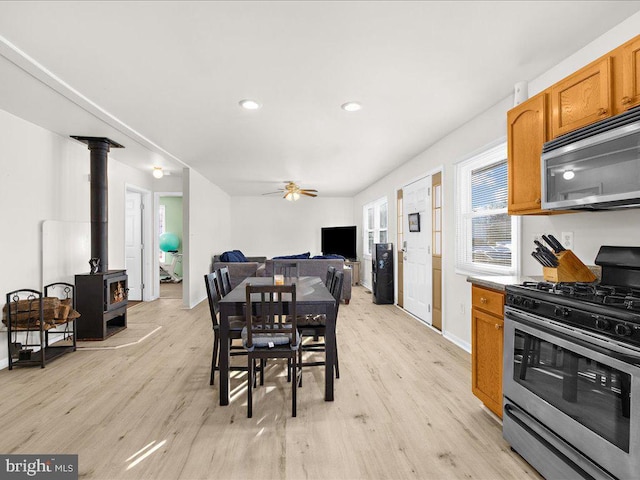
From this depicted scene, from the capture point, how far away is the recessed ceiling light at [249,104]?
3156 millimetres

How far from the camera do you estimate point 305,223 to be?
10.2 m

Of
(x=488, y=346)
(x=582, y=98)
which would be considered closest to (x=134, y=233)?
(x=488, y=346)

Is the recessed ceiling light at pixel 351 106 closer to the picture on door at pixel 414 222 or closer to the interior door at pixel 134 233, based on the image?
the picture on door at pixel 414 222

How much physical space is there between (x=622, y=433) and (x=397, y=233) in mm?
4928

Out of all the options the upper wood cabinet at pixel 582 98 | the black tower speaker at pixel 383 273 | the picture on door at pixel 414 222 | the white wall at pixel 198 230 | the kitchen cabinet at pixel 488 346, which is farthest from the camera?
the black tower speaker at pixel 383 273

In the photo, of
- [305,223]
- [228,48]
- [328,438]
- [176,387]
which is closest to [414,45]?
[228,48]

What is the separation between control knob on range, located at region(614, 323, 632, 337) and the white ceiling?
5.48 ft

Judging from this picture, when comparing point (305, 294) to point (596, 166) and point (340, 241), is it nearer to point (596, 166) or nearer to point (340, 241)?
point (596, 166)

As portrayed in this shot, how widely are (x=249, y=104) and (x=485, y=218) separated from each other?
2.62m

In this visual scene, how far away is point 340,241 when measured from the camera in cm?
891

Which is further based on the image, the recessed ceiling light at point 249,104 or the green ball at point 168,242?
the green ball at point 168,242

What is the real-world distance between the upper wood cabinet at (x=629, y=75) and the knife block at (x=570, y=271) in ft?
2.82

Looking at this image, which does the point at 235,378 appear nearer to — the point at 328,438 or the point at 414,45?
the point at 328,438

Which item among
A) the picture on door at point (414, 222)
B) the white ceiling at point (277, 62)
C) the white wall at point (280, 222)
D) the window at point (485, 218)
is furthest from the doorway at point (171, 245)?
the window at point (485, 218)
